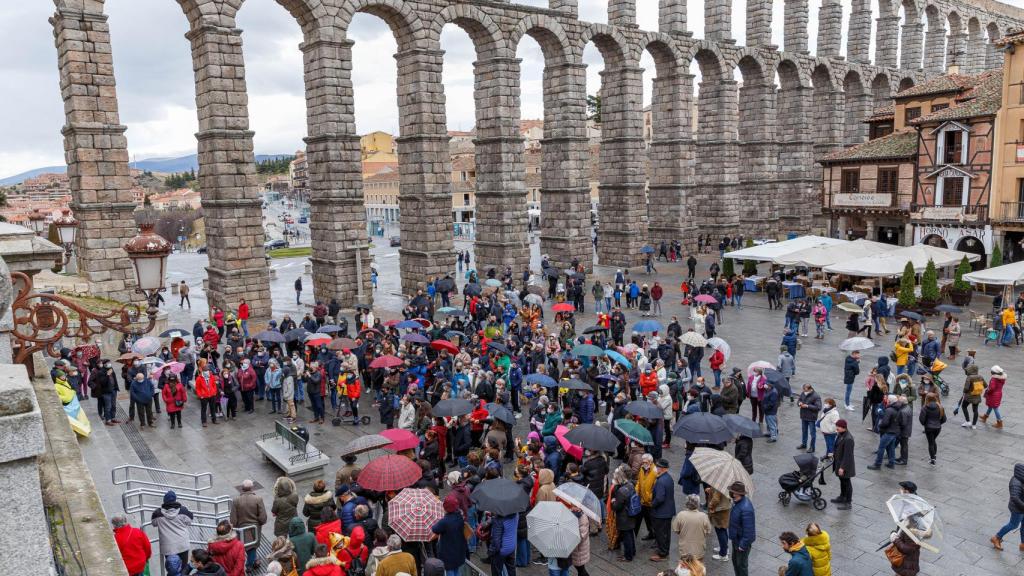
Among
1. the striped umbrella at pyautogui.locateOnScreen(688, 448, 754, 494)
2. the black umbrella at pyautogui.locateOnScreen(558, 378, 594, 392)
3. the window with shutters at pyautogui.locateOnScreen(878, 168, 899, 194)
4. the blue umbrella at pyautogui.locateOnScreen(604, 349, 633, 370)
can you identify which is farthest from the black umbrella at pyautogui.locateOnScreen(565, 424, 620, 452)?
the window with shutters at pyautogui.locateOnScreen(878, 168, 899, 194)

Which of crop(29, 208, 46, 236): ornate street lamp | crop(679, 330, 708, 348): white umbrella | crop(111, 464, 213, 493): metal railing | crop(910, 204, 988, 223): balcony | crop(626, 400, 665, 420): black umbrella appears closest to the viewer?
crop(111, 464, 213, 493): metal railing

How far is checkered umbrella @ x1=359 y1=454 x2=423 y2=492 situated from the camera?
10127 millimetres

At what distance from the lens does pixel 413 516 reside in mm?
9484

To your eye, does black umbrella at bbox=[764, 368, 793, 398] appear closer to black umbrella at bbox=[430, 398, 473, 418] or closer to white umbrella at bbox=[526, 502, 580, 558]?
black umbrella at bbox=[430, 398, 473, 418]

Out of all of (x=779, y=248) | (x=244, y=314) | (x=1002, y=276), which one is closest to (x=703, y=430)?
(x=1002, y=276)

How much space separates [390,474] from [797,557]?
5.50 meters

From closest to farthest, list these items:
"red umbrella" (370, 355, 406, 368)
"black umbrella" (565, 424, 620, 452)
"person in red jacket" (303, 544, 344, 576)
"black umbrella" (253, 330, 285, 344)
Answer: "person in red jacket" (303, 544, 344, 576) < "black umbrella" (565, 424, 620, 452) < "red umbrella" (370, 355, 406, 368) < "black umbrella" (253, 330, 285, 344)

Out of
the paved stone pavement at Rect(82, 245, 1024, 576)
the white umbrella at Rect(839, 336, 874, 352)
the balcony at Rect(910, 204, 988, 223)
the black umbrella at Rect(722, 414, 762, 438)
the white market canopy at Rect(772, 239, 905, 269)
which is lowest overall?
the paved stone pavement at Rect(82, 245, 1024, 576)

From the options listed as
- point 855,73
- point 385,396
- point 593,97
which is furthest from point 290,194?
point 385,396

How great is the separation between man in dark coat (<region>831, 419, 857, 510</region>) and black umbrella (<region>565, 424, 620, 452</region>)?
3.80 meters

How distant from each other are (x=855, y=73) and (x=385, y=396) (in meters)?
52.6

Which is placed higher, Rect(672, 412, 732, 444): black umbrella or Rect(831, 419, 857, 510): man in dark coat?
Rect(672, 412, 732, 444): black umbrella

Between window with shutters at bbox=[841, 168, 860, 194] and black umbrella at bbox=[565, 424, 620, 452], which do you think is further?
window with shutters at bbox=[841, 168, 860, 194]

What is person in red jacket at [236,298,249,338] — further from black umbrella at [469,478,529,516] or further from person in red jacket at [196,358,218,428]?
black umbrella at [469,478,529,516]
